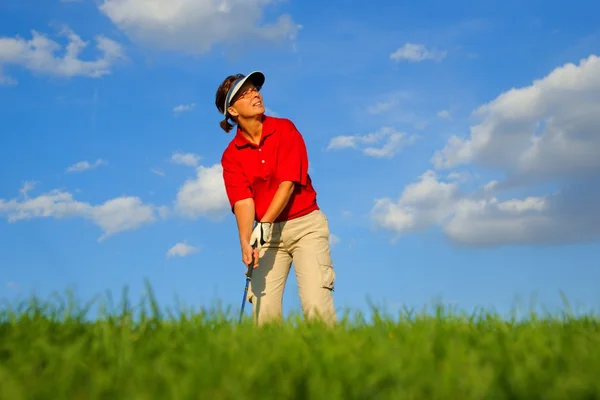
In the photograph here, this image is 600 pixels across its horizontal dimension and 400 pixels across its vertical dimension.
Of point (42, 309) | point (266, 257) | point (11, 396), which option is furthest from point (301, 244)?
point (11, 396)

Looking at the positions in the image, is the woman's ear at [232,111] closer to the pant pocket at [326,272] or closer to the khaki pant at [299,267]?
the khaki pant at [299,267]

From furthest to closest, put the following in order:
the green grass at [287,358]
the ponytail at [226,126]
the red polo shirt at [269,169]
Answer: the ponytail at [226,126] < the red polo shirt at [269,169] < the green grass at [287,358]

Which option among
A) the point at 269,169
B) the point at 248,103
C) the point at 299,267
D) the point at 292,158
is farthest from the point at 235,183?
the point at 299,267

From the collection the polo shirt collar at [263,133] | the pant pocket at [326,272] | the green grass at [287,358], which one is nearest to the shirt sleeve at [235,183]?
the polo shirt collar at [263,133]

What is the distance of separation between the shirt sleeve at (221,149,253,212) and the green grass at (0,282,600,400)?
79.7 inches

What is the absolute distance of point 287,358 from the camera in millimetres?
3938

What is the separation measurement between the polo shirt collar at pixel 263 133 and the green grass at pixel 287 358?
8.05 ft

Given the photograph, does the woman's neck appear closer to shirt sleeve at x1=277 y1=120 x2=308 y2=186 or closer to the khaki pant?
shirt sleeve at x1=277 y1=120 x2=308 y2=186

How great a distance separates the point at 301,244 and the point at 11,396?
4.19 m

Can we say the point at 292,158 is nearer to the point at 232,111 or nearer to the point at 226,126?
the point at 232,111

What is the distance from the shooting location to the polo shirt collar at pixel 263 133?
734cm

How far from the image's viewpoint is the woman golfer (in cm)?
700

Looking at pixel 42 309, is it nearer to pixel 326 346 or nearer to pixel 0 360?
pixel 0 360

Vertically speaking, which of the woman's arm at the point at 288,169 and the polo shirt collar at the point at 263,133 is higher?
the polo shirt collar at the point at 263,133
